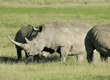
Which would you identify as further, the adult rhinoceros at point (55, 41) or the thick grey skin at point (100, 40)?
the adult rhinoceros at point (55, 41)

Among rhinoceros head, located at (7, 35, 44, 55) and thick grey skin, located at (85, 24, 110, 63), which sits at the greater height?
thick grey skin, located at (85, 24, 110, 63)

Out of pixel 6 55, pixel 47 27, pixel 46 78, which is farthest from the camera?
pixel 6 55

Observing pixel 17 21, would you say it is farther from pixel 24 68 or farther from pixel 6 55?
pixel 24 68

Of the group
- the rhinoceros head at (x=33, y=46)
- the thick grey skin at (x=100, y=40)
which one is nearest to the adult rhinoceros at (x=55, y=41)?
the rhinoceros head at (x=33, y=46)

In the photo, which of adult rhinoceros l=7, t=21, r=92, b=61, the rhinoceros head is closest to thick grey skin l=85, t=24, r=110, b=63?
adult rhinoceros l=7, t=21, r=92, b=61

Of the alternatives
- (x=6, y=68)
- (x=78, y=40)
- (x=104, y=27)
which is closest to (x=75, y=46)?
(x=78, y=40)

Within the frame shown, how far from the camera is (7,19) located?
77.0ft

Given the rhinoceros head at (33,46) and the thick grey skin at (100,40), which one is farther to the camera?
the rhinoceros head at (33,46)

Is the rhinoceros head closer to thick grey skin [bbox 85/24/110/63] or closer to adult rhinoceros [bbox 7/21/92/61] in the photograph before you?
adult rhinoceros [bbox 7/21/92/61]

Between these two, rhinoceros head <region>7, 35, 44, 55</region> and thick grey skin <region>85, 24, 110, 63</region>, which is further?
rhinoceros head <region>7, 35, 44, 55</region>

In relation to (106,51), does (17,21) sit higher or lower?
lower

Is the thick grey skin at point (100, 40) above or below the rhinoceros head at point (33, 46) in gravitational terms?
above

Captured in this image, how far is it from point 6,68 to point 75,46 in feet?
9.59

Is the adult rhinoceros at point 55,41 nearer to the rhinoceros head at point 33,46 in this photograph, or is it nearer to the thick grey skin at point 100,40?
the rhinoceros head at point 33,46
